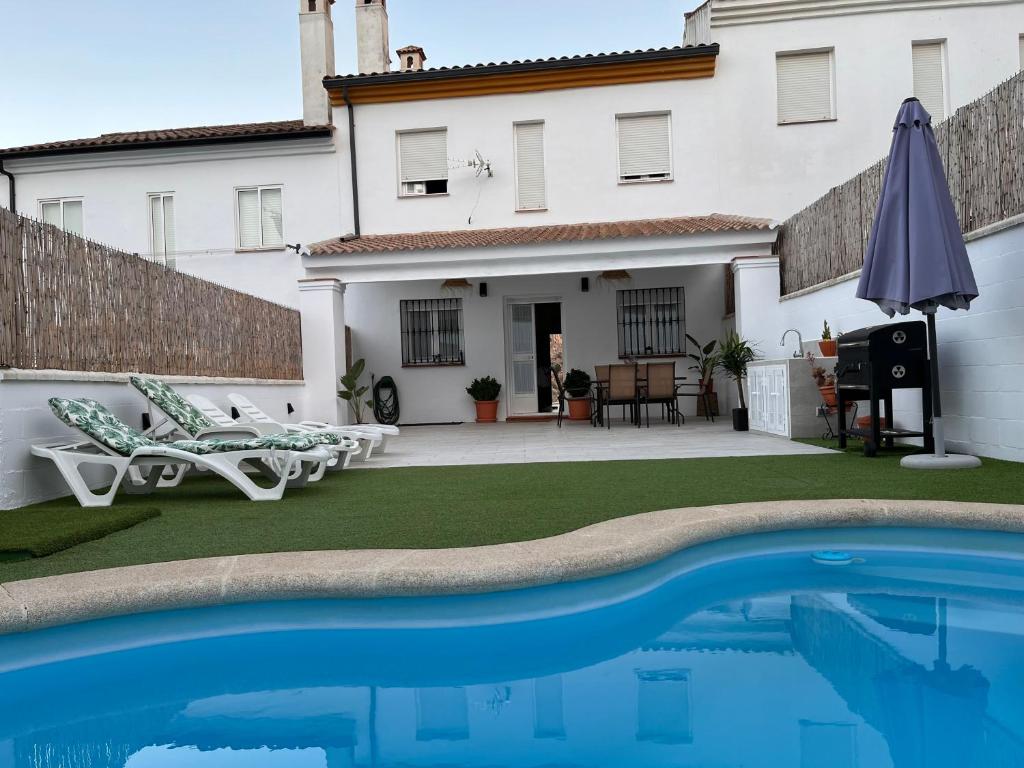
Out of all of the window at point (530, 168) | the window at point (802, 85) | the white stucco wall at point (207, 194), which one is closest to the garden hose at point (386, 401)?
the white stucco wall at point (207, 194)

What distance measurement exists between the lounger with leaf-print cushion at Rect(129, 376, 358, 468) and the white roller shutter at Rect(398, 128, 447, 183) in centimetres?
884

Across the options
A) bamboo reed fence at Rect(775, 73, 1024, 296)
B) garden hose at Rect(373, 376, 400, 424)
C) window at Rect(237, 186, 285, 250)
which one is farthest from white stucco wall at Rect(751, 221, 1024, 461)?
window at Rect(237, 186, 285, 250)

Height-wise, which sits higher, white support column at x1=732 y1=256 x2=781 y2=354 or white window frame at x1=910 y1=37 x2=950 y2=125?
white window frame at x1=910 y1=37 x2=950 y2=125

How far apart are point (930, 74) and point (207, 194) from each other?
548 inches

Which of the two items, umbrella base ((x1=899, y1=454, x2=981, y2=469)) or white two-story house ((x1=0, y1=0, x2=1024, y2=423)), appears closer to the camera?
umbrella base ((x1=899, y1=454, x2=981, y2=469))

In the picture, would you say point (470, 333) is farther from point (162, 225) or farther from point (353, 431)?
point (353, 431)

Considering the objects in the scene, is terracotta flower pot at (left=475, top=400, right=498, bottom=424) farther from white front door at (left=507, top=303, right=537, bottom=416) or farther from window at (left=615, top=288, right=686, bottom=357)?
window at (left=615, top=288, right=686, bottom=357)

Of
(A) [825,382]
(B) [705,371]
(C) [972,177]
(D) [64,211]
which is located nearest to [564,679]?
(C) [972,177]

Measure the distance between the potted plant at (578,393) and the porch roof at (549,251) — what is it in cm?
268

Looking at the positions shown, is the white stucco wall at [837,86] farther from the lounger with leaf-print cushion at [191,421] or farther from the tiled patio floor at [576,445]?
the lounger with leaf-print cushion at [191,421]

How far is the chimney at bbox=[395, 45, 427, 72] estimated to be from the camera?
57.8 ft

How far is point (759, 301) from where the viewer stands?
12.5m

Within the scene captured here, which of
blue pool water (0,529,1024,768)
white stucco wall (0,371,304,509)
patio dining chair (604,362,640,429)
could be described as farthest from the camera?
patio dining chair (604,362,640,429)

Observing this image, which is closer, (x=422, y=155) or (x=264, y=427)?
(x=264, y=427)
